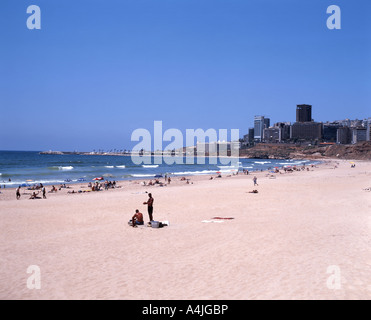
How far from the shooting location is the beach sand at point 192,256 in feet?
Result: 19.0

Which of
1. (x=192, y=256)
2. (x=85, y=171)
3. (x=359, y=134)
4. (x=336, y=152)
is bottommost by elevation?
(x=85, y=171)

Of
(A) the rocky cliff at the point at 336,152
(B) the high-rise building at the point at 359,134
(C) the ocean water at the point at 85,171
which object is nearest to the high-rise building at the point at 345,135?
(B) the high-rise building at the point at 359,134

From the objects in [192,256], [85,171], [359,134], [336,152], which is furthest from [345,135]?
[192,256]

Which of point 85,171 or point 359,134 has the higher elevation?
point 359,134

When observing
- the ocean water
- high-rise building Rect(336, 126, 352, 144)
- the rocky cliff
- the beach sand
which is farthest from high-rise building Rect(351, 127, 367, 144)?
the beach sand

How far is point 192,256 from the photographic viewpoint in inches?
310

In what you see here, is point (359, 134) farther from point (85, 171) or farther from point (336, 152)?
point (85, 171)

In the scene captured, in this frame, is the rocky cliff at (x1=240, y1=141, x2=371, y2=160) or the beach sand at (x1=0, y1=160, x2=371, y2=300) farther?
the rocky cliff at (x1=240, y1=141, x2=371, y2=160)

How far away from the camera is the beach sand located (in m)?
5.80

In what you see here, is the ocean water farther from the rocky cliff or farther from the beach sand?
the rocky cliff

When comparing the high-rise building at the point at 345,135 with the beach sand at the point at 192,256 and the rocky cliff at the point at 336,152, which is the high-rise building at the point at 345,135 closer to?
the rocky cliff at the point at 336,152

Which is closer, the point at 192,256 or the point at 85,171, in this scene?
the point at 192,256

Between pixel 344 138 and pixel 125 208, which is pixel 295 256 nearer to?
pixel 125 208

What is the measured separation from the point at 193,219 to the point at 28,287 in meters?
7.77
